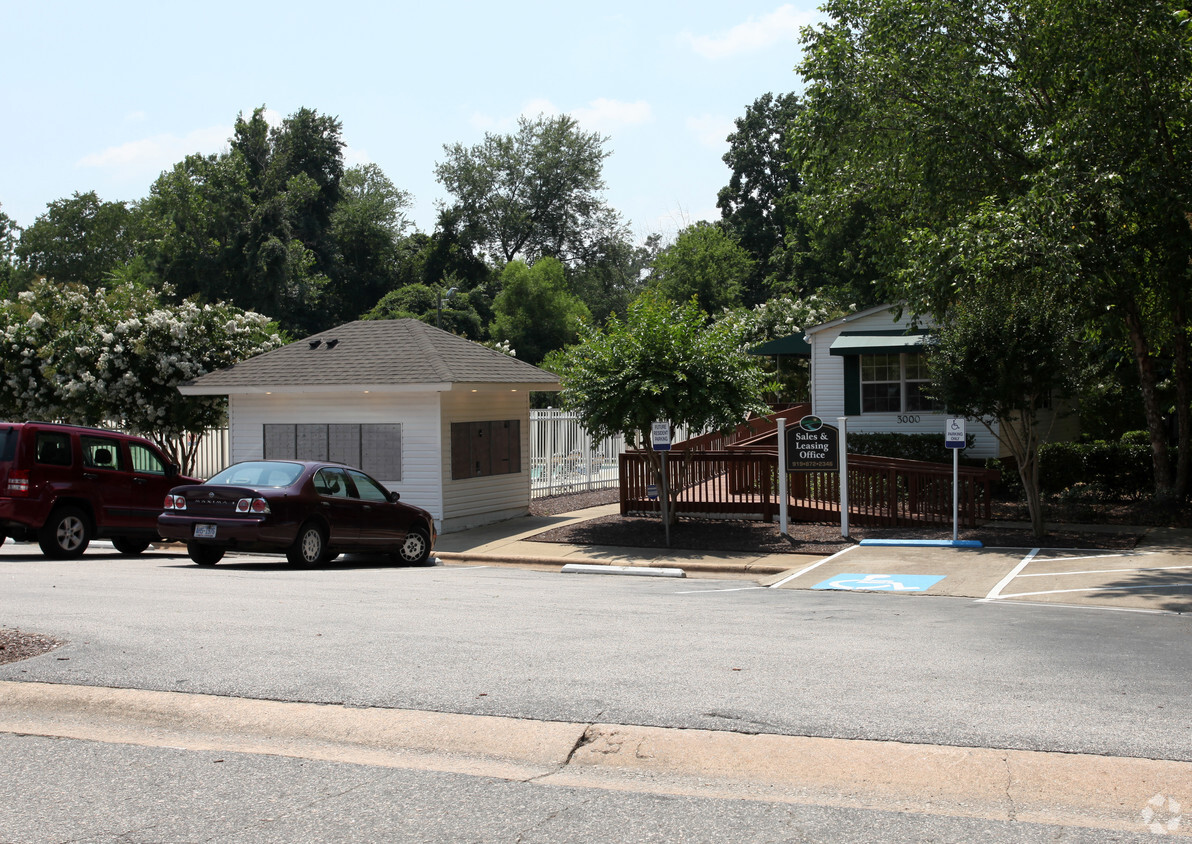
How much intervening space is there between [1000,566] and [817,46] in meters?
11.3

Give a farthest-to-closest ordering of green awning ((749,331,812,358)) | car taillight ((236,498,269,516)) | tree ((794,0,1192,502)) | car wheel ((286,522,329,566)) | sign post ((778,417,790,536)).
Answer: green awning ((749,331,812,358))
sign post ((778,417,790,536))
tree ((794,0,1192,502))
car wheel ((286,522,329,566))
car taillight ((236,498,269,516))

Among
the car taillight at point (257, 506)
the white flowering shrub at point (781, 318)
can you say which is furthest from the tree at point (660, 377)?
the white flowering shrub at point (781, 318)

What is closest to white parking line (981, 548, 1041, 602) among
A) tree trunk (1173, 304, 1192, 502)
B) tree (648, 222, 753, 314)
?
tree trunk (1173, 304, 1192, 502)

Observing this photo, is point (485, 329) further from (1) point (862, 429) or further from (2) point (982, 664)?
(2) point (982, 664)

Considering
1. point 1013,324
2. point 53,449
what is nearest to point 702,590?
point 1013,324

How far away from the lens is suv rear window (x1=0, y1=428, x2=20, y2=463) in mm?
14438

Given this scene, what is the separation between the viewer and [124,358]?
76.9 ft

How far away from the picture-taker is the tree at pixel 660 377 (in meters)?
17.8

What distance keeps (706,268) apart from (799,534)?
144 feet

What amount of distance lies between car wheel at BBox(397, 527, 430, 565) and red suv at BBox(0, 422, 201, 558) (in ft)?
11.9

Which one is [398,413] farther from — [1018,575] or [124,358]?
[1018,575]

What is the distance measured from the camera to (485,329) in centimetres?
6338

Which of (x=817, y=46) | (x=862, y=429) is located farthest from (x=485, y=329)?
(x=817, y=46)

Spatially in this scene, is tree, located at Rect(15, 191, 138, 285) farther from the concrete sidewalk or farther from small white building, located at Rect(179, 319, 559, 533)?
the concrete sidewalk
